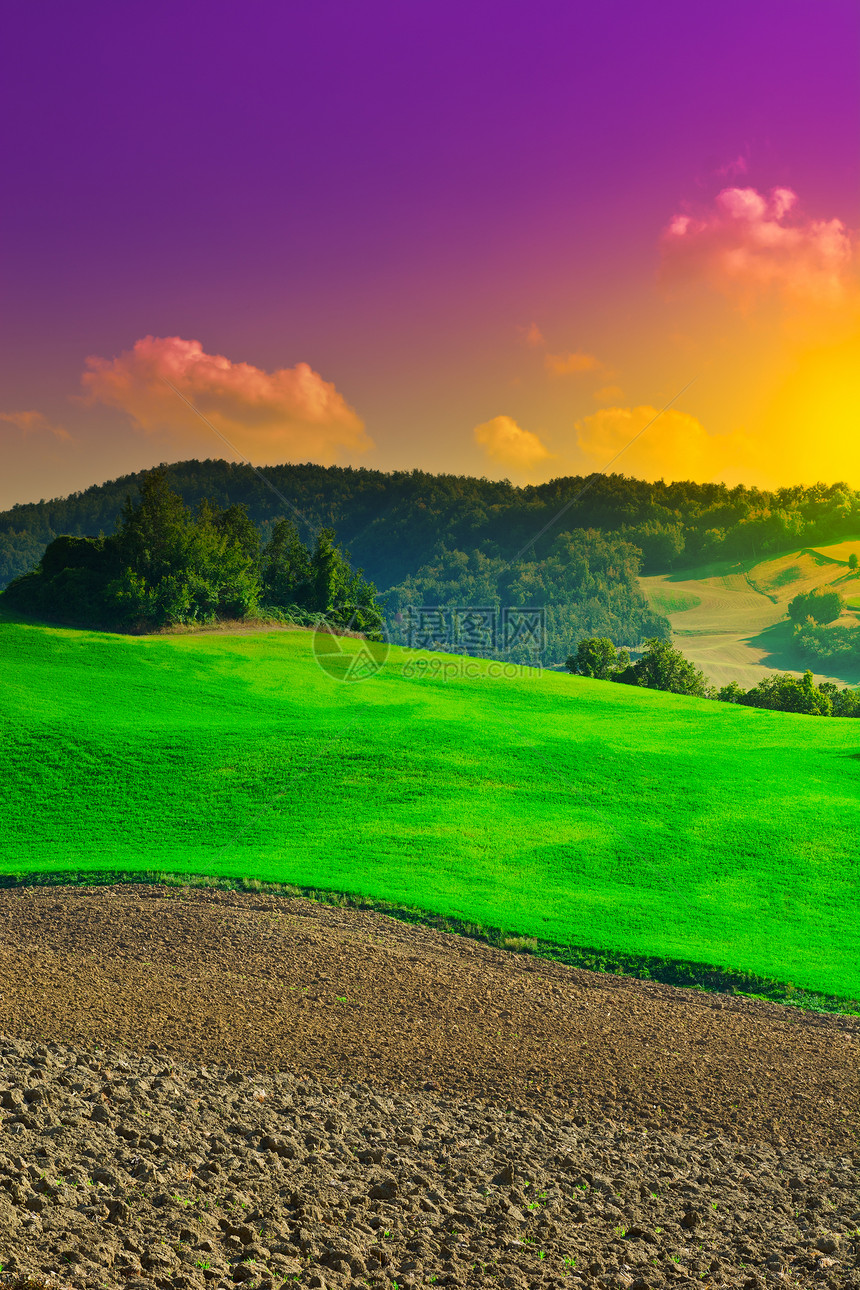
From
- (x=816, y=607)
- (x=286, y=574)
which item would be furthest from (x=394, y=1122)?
(x=816, y=607)

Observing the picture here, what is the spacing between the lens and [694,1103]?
8.50 m

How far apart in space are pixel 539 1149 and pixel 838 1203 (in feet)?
8.91

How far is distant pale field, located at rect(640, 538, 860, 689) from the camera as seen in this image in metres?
136

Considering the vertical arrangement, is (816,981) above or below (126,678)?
below

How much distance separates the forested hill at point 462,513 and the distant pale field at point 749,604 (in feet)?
11.8

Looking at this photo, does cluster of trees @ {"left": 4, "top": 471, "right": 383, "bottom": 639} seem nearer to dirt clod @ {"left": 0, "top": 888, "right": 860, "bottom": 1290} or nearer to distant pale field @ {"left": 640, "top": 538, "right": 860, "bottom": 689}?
dirt clod @ {"left": 0, "top": 888, "right": 860, "bottom": 1290}

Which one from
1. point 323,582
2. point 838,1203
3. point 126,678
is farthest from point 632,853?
point 323,582

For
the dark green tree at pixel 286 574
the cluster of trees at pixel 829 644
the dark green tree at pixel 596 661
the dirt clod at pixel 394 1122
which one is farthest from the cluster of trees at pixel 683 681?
the cluster of trees at pixel 829 644

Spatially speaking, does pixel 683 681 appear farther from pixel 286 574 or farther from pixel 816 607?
pixel 816 607

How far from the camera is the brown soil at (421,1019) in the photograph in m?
8.45

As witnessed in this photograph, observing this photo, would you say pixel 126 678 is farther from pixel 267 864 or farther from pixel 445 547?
pixel 445 547

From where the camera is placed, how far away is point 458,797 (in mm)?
21469

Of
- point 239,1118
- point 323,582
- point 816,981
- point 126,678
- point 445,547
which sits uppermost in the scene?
point 445,547

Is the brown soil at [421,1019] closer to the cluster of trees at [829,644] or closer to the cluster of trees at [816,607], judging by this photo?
the cluster of trees at [829,644]
